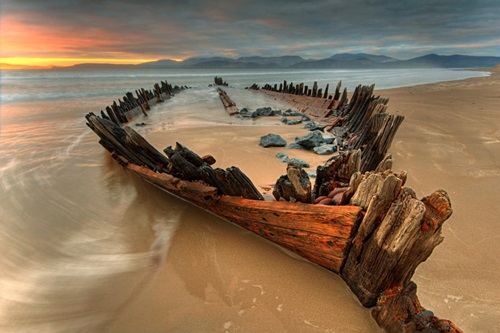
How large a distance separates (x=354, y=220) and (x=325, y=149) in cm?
416

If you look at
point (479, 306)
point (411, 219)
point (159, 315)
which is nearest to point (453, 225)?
point (479, 306)

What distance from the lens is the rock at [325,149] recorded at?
5793mm

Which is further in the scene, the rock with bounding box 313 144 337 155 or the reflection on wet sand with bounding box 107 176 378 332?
the rock with bounding box 313 144 337 155

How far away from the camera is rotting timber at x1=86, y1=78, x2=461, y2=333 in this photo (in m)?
1.64

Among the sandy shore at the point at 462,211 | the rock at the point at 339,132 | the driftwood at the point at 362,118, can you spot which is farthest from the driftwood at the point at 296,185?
the rock at the point at 339,132

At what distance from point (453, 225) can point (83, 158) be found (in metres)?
7.30

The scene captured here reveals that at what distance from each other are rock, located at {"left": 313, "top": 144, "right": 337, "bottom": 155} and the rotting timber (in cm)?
322

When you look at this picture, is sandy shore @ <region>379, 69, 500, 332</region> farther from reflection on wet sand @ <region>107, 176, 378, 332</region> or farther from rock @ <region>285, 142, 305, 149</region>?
rock @ <region>285, 142, 305, 149</region>

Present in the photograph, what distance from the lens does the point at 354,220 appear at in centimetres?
186

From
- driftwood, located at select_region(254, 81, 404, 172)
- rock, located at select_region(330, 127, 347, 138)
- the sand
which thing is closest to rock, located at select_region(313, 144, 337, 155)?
driftwood, located at select_region(254, 81, 404, 172)

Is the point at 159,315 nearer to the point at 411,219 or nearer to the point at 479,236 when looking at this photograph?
the point at 411,219

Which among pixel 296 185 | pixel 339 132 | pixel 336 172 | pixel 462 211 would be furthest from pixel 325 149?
pixel 296 185

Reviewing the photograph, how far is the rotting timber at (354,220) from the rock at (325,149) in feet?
10.6

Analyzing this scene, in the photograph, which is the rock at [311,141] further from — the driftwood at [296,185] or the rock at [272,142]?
the driftwood at [296,185]
